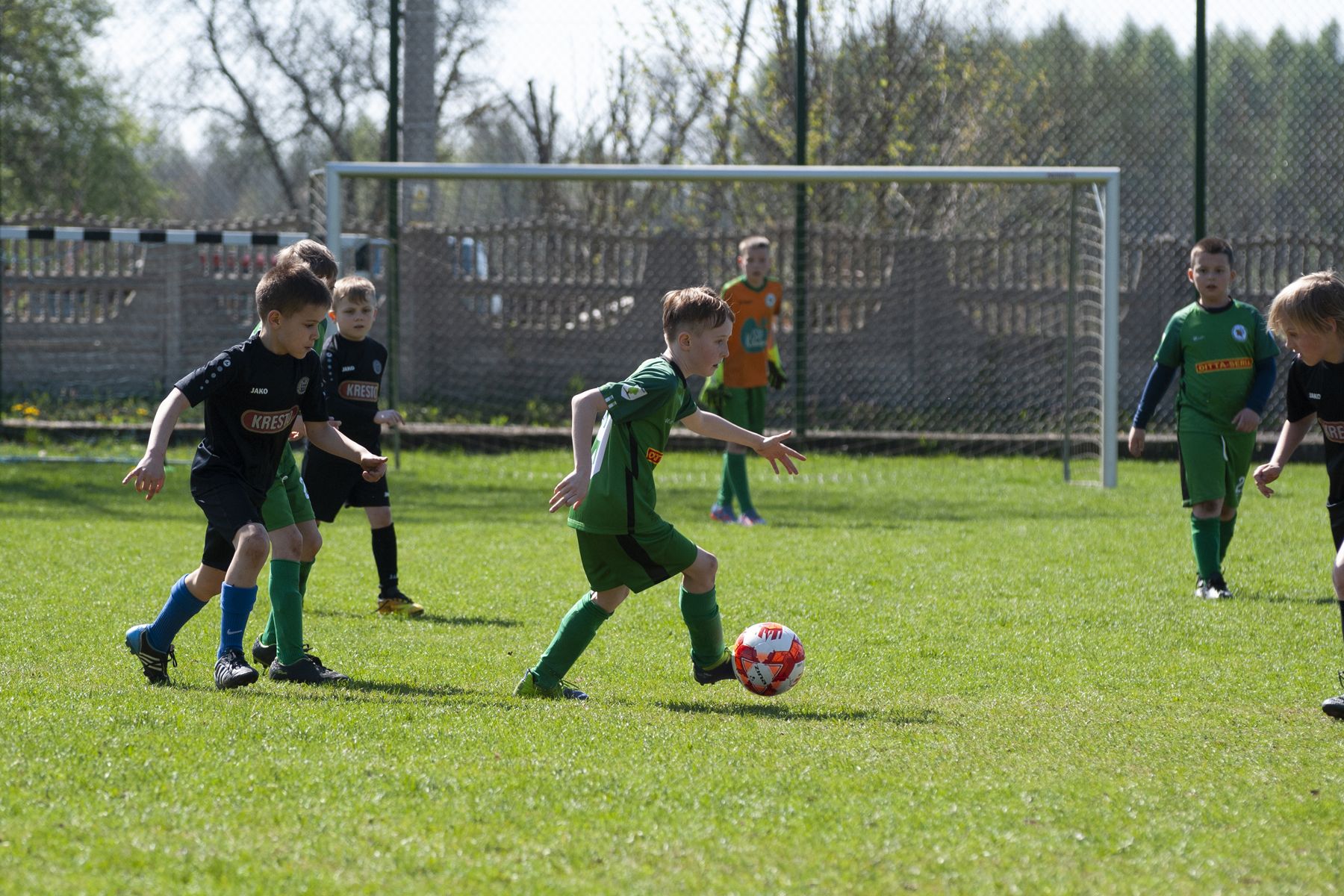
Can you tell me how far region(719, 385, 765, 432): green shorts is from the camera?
10.0 meters

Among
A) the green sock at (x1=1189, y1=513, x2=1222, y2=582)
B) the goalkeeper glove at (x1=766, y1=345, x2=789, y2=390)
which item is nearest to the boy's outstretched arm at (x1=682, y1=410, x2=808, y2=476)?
the green sock at (x1=1189, y1=513, x2=1222, y2=582)

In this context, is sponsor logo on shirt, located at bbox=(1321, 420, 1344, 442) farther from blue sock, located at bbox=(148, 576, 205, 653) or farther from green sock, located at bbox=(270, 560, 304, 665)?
blue sock, located at bbox=(148, 576, 205, 653)

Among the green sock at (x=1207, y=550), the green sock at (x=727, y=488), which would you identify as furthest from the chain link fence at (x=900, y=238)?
the green sock at (x=1207, y=550)

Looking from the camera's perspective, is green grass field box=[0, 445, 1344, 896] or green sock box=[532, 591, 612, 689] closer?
green grass field box=[0, 445, 1344, 896]

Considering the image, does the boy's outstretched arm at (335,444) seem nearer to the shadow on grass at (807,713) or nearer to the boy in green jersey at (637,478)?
Result: the boy in green jersey at (637,478)

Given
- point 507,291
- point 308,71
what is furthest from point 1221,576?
point 308,71

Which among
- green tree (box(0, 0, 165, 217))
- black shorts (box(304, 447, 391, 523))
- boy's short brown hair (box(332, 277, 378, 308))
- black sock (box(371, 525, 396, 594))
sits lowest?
black sock (box(371, 525, 396, 594))

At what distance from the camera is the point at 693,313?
182 inches

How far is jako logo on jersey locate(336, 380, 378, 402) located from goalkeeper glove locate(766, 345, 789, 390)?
419 centimetres

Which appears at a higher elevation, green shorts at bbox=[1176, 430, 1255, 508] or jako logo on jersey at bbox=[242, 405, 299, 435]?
jako logo on jersey at bbox=[242, 405, 299, 435]

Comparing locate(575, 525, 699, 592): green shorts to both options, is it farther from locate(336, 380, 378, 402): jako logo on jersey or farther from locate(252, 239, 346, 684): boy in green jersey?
locate(336, 380, 378, 402): jako logo on jersey

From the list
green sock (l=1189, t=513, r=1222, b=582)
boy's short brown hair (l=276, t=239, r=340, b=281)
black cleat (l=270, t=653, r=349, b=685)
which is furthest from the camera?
green sock (l=1189, t=513, r=1222, b=582)

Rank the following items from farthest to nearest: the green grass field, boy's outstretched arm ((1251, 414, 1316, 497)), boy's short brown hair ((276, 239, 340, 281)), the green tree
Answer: the green tree → boy's short brown hair ((276, 239, 340, 281)) → boy's outstretched arm ((1251, 414, 1316, 497)) → the green grass field

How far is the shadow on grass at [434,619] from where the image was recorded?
612 centimetres
